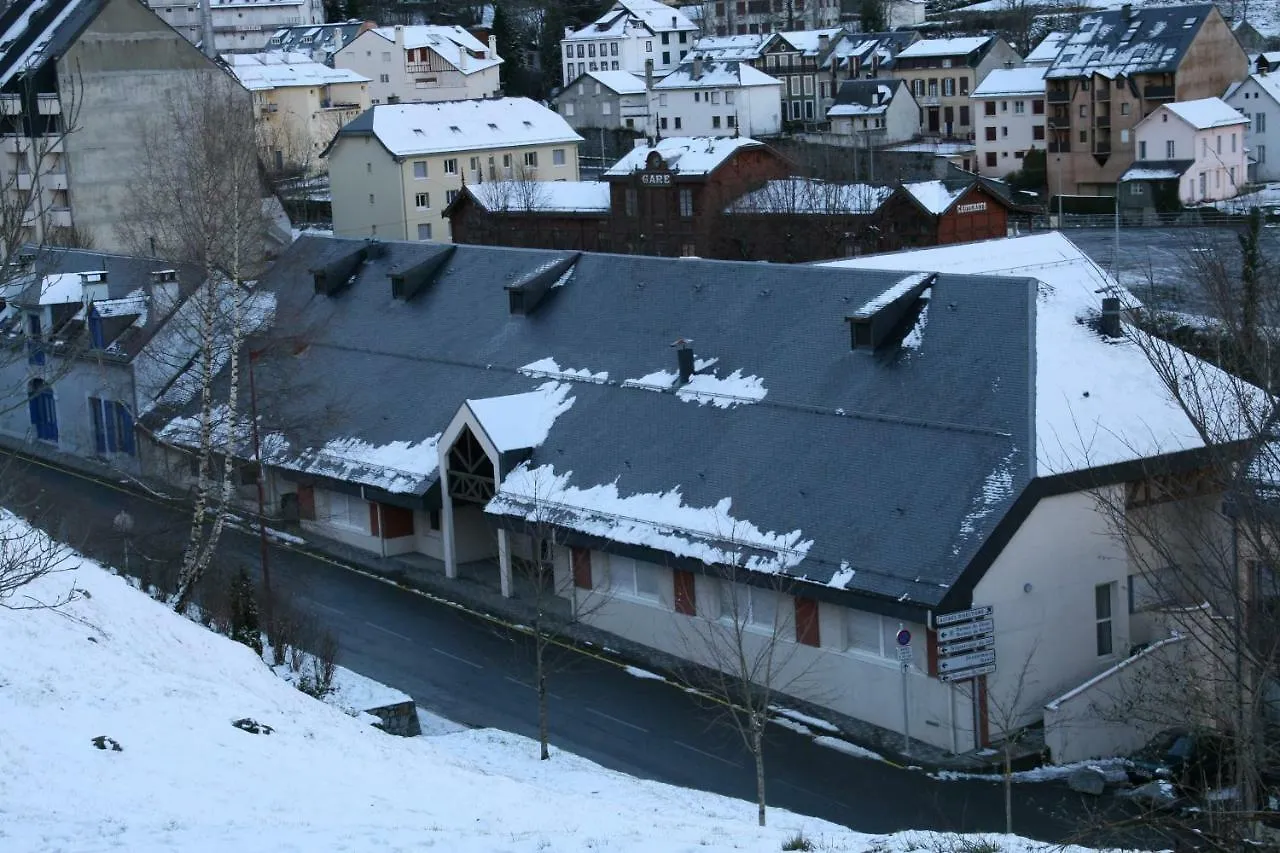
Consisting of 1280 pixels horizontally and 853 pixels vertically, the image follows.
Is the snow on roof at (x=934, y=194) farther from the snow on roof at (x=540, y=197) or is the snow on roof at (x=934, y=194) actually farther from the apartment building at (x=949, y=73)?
the apartment building at (x=949, y=73)

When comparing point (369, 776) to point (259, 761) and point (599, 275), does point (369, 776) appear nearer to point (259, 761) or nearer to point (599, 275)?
point (259, 761)

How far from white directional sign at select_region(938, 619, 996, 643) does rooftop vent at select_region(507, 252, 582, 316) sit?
54.5 feet

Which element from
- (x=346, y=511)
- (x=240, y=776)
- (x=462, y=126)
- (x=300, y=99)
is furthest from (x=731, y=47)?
(x=240, y=776)

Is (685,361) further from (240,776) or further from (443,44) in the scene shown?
(443,44)

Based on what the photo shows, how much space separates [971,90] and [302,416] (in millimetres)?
67421

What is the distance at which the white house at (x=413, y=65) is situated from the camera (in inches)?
4434

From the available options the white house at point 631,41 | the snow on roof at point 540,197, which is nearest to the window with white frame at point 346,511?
the snow on roof at point 540,197

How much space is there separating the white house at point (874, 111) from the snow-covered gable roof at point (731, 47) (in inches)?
580

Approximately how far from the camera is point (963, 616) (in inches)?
973

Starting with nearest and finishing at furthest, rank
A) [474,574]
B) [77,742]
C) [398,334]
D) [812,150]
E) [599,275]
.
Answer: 1. [77,742]
2. [474,574]
3. [599,275]
4. [398,334]
5. [812,150]

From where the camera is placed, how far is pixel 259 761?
19547mm

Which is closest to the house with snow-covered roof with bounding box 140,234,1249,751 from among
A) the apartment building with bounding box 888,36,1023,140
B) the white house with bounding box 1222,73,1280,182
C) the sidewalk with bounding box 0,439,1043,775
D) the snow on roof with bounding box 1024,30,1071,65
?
the sidewalk with bounding box 0,439,1043,775

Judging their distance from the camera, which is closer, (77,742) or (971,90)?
(77,742)

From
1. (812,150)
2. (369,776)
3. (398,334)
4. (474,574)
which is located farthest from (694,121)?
(369,776)
